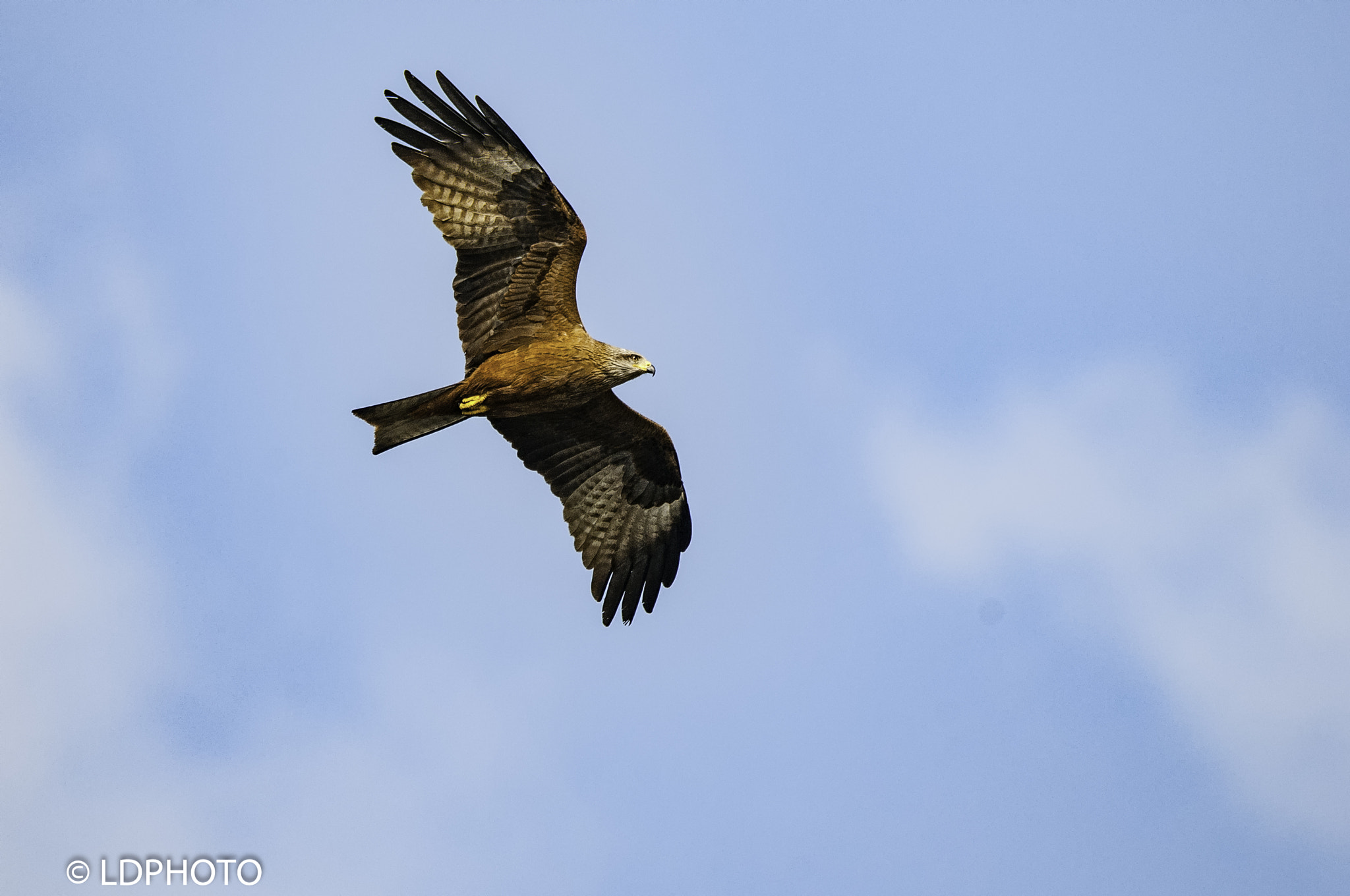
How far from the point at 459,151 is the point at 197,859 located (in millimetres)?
6324

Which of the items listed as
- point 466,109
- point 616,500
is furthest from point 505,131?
point 616,500

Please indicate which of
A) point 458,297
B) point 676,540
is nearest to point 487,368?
point 458,297

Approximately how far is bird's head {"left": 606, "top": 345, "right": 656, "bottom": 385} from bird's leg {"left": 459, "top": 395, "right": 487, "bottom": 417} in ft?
3.53

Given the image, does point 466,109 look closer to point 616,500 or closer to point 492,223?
point 492,223

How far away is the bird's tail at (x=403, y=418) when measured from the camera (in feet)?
37.1

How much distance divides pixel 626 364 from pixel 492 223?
5.38 ft

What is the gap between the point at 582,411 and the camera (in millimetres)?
12680

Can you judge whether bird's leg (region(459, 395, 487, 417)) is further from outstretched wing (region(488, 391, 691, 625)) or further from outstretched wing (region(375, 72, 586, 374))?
outstretched wing (region(488, 391, 691, 625))

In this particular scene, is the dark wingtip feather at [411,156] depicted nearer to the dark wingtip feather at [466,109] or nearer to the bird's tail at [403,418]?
the dark wingtip feather at [466,109]

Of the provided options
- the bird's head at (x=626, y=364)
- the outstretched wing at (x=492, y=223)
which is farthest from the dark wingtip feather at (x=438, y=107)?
the bird's head at (x=626, y=364)

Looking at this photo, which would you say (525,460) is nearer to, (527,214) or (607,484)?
(607,484)

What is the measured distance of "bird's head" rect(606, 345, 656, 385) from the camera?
11.6 metres

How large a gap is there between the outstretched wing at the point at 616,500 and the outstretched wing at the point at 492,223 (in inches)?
56.3

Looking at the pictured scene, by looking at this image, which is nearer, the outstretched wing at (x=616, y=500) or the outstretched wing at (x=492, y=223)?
the outstretched wing at (x=492, y=223)
